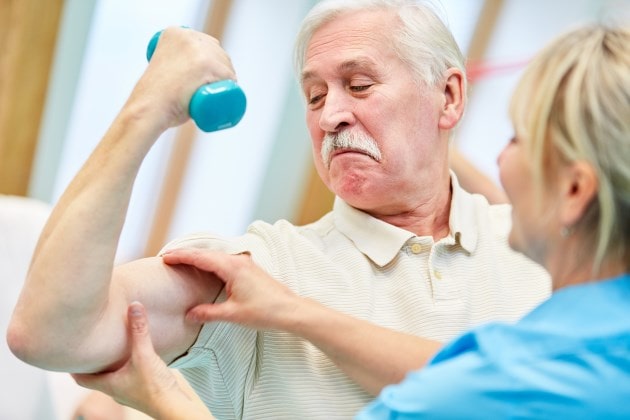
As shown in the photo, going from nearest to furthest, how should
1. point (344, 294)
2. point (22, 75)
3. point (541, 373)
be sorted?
1. point (541, 373)
2. point (344, 294)
3. point (22, 75)

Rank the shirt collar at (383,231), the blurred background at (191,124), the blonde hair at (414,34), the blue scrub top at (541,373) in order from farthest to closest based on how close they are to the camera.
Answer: the blurred background at (191,124) < the blonde hair at (414,34) < the shirt collar at (383,231) < the blue scrub top at (541,373)

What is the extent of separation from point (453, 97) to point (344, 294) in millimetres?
539

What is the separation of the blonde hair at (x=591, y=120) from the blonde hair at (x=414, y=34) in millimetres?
639

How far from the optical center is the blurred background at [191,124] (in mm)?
4516

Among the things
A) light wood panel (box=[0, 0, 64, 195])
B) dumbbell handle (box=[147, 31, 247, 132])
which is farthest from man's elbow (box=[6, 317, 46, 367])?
light wood panel (box=[0, 0, 64, 195])

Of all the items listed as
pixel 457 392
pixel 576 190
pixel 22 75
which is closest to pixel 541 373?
pixel 457 392

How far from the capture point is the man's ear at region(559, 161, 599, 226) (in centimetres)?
117

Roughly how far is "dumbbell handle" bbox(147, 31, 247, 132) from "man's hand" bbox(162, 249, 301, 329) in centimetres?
24

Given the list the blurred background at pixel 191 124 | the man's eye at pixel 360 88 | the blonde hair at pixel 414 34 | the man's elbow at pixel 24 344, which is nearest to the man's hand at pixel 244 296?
the man's elbow at pixel 24 344

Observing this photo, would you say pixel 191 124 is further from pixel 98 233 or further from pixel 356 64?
pixel 98 233

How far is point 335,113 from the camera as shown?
1.83 meters

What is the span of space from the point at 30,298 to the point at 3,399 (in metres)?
2.33

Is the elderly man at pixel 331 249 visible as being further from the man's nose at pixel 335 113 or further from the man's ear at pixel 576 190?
the man's ear at pixel 576 190

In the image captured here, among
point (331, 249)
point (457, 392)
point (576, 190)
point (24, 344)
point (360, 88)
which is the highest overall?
point (576, 190)
